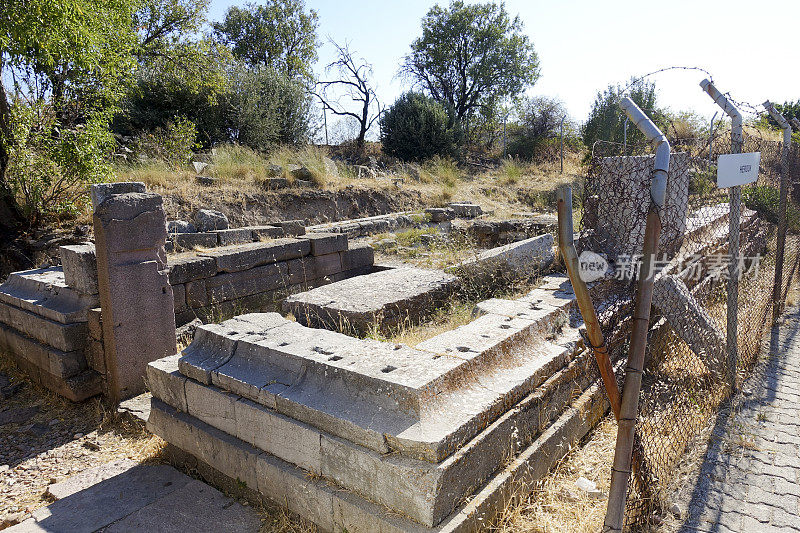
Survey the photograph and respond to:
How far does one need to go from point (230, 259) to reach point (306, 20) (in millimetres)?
23872

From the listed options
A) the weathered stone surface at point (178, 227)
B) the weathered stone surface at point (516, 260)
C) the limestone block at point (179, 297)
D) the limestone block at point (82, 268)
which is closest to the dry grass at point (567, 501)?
the weathered stone surface at point (516, 260)

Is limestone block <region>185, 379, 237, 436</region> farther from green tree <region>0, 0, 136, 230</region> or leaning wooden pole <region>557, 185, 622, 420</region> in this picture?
green tree <region>0, 0, 136, 230</region>

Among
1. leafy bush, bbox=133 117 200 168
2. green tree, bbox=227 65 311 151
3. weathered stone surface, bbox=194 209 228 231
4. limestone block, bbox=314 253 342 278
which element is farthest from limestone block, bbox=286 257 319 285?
green tree, bbox=227 65 311 151

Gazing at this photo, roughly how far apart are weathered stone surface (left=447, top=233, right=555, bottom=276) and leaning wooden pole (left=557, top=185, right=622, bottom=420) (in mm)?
4111

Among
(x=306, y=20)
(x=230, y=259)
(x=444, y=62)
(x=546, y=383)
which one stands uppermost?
(x=306, y=20)

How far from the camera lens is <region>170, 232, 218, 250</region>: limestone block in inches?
283

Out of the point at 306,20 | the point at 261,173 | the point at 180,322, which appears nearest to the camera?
the point at 180,322

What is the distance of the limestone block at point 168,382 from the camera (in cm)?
344

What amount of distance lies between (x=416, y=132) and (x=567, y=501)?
18.5m

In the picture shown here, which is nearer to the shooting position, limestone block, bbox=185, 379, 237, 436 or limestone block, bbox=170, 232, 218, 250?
limestone block, bbox=185, 379, 237, 436

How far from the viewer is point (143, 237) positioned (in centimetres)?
435

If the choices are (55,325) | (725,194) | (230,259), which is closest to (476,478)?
(55,325)

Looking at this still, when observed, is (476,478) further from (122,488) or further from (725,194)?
(725,194)

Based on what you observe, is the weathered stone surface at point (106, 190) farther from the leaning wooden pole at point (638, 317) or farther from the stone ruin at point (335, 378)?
the leaning wooden pole at point (638, 317)
